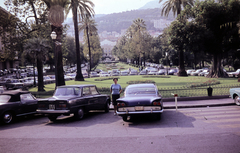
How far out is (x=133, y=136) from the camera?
7.62m

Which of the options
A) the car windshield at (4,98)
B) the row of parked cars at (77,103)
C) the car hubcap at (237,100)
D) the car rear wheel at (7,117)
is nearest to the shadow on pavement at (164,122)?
the row of parked cars at (77,103)

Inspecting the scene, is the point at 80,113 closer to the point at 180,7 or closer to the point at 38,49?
the point at 38,49

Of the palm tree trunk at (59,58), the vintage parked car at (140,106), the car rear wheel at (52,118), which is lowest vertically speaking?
the car rear wheel at (52,118)

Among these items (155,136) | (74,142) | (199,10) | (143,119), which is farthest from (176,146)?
(199,10)

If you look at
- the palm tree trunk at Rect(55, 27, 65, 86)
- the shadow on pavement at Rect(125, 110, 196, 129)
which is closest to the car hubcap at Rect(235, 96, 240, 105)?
the shadow on pavement at Rect(125, 110, 196, 129)

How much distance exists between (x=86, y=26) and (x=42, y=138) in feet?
195

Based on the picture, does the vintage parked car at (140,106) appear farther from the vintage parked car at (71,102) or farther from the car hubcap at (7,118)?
the car hubcap at (7,118)

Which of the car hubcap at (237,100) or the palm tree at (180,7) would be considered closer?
the car hubcap at (237,100)

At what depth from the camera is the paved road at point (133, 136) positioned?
20.8 feet

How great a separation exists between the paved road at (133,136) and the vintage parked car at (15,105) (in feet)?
2.02

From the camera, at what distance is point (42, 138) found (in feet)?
25.7

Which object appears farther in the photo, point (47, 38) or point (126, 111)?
point (47, 38)

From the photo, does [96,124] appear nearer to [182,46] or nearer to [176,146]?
[176,146]

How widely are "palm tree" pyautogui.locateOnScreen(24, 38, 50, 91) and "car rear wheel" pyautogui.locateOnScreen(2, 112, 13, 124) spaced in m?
16.4
